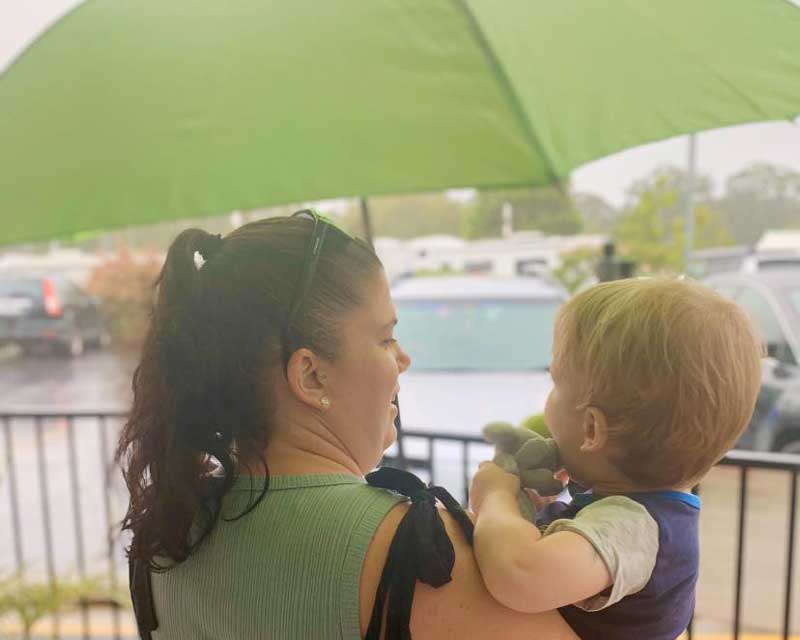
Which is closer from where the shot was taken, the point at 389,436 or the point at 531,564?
the point at 531,564

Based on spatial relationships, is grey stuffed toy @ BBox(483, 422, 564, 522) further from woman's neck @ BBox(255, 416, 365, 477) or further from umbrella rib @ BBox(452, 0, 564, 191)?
umbrella rib @ BBox(452, 0, 564, 191)

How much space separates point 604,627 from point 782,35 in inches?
36.5

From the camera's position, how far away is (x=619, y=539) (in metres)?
0.94

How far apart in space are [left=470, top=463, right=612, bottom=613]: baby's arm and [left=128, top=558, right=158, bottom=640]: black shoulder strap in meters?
0.47

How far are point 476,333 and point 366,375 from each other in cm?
458

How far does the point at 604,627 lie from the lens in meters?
0.97

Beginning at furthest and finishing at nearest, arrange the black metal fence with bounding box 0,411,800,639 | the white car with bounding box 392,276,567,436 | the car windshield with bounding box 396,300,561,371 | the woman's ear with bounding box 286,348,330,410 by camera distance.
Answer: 1. the car windshield with bounding box 396,300,561,371
2. the white car with bounding box 392,276,567,436
3. the black metal fence with bounding box 0,411,800,639
4. the woman's ear with bounding box 286,348,330,410

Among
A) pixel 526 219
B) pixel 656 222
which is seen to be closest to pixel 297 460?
pixel 526 219

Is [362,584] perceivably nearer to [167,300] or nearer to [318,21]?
[167,300]

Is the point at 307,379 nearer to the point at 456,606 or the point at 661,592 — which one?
the point at 456,606

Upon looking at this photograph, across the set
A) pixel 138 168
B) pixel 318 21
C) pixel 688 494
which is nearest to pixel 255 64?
pixel 318 21

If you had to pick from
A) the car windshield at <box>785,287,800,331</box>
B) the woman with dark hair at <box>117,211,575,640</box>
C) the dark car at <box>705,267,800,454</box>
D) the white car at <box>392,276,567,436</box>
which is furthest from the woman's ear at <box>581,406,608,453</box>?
the car windshield at <box>785,287,800,331</box>

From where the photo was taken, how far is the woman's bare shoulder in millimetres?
824

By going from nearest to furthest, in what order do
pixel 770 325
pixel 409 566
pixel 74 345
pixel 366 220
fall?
pixel 409 566, pixel 366 220, pixel 770 325, pixel 74 345
